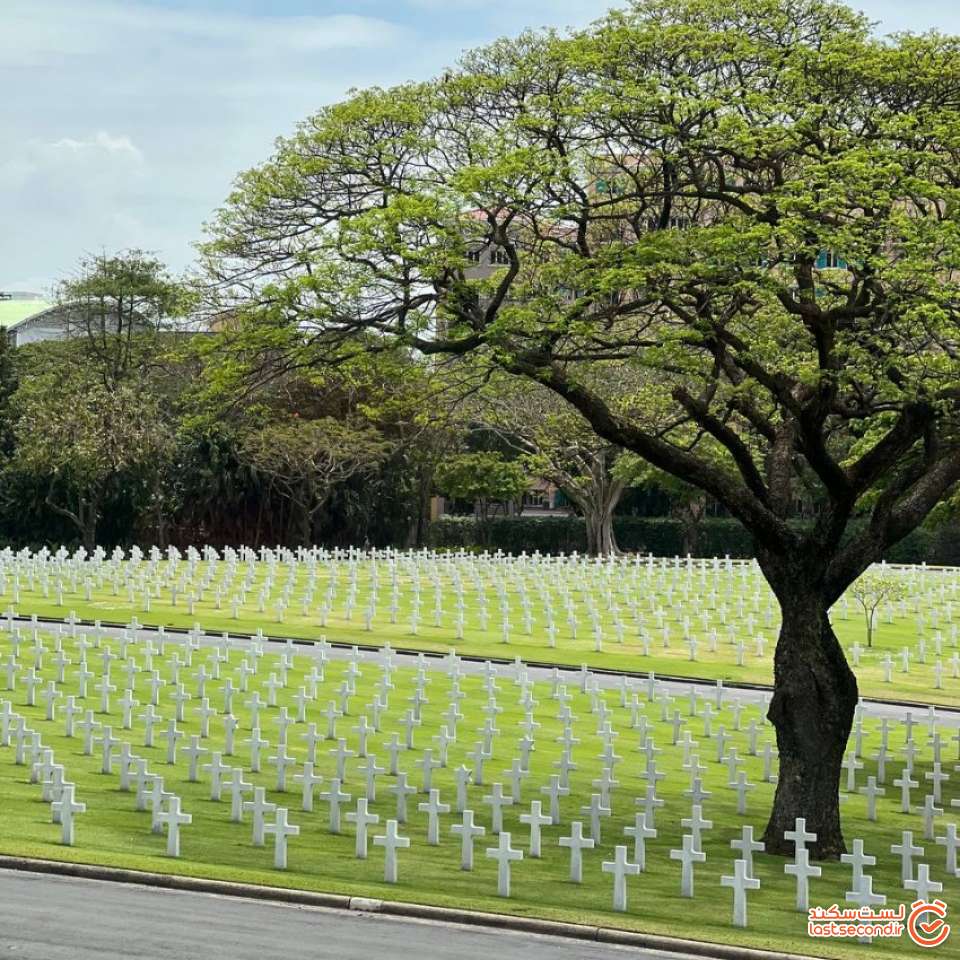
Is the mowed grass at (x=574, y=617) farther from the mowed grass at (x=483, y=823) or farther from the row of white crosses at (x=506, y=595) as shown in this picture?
the mowed grass at (x=483, y=823)

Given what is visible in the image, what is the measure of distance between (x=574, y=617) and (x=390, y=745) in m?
17.6

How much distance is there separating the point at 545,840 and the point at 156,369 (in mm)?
50463

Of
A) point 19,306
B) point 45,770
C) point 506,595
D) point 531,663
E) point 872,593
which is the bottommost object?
point 45,770

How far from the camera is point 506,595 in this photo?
135ft

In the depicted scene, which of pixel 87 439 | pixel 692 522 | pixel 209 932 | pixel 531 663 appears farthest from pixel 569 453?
pixel 209 932

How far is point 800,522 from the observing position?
68750 millimetres

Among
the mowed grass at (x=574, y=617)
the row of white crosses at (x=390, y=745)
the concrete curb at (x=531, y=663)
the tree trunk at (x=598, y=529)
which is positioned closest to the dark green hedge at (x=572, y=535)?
the tree trunk at (x=598, y=529)

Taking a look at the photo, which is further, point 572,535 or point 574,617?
point 572,535

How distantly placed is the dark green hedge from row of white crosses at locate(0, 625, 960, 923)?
40779 mm

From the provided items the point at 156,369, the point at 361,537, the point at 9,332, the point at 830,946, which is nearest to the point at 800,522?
the point at 361,537

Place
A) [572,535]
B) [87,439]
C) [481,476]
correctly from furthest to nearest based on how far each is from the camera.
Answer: [572,535]
[481,476]
[87,439]

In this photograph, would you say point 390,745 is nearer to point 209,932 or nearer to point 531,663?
point 209,932

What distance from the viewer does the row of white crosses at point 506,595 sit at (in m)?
37.2

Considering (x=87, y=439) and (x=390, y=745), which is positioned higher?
(x=87, y=439)
